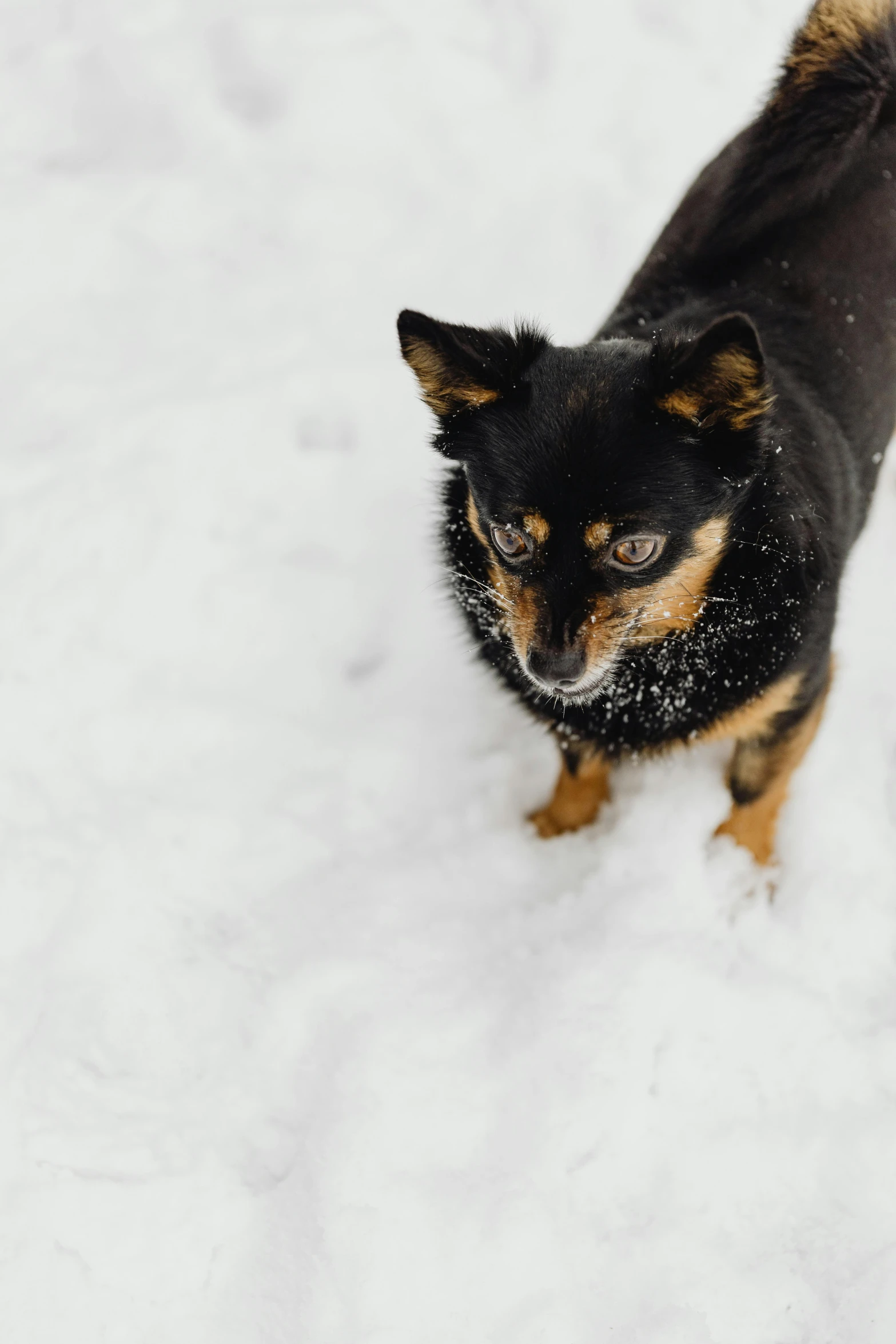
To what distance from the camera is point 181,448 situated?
3.52 metres

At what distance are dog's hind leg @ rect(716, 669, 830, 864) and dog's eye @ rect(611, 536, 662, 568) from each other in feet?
2.35

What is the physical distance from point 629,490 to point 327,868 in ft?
4.91

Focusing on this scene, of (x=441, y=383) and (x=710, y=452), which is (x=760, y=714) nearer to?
(x=710, y=452)

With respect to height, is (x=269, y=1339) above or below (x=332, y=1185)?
below

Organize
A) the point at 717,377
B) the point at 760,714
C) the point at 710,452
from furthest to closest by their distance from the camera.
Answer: the point at 760,714 → the point at 710,452 → the point at 717,377

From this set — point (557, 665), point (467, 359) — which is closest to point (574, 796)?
point (557, 665)

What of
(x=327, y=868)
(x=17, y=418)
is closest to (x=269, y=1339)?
(x=327, y=868)

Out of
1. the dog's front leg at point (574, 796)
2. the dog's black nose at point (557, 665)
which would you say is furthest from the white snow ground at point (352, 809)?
the dog's black nose at point (557, 665)

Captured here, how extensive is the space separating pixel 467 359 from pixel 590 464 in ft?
1.10

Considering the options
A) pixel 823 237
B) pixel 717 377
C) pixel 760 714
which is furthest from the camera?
pixel 823 237

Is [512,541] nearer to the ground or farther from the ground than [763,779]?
farther from the ground

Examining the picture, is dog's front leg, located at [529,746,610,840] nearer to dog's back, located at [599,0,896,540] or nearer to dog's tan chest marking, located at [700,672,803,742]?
dog's tan chest marking, located at [700,672,803,742]

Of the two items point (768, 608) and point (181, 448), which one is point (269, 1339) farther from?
point (181, 448)

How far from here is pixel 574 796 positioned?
112 inches
